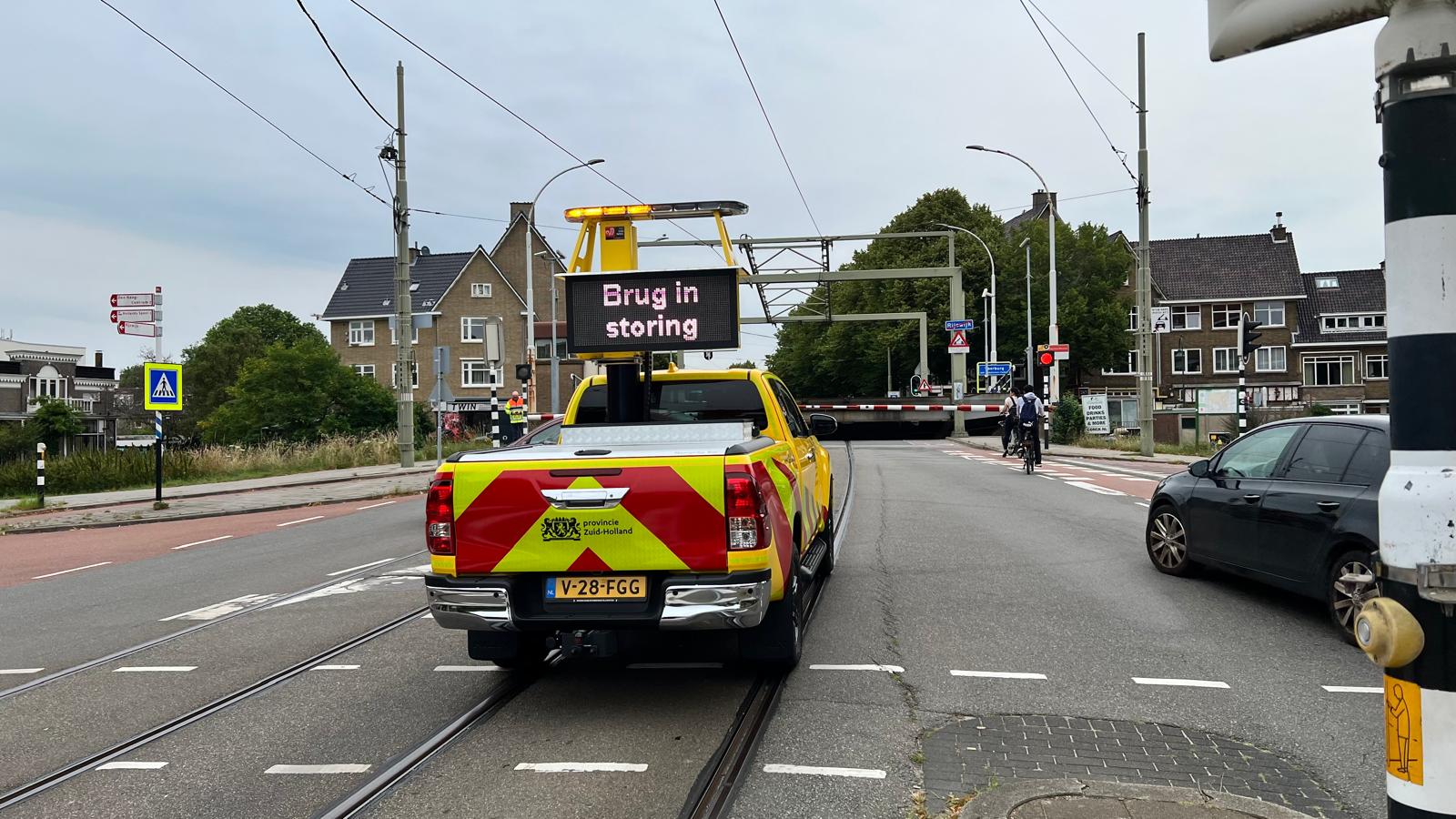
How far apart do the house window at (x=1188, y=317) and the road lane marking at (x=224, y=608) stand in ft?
210

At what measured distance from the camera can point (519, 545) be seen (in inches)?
193

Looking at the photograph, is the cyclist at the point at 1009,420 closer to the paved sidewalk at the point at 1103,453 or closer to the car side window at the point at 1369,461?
the paved sidewalk at the point at 1103,453

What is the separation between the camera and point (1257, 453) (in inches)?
302

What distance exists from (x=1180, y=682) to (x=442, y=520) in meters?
3.95

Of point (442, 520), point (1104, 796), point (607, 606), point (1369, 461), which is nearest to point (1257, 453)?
point (1369, 461)

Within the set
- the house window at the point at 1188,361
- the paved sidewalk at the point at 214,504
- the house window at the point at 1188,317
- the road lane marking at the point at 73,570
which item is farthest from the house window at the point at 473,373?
the road lane marking at the point at 73,570

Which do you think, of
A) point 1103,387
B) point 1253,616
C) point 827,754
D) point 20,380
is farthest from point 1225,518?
point 20,380

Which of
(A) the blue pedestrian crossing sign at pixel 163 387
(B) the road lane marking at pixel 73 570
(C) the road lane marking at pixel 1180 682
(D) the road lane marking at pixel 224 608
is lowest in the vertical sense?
(B) the road lane marking at pixel 73 570

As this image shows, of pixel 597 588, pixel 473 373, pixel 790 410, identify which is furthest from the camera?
pixel 473 373

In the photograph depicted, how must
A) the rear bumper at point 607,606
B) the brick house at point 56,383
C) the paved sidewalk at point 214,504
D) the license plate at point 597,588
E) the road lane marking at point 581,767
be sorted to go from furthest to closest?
the brick house at point 56,383, the paved sidewalk at point 214,504, the license plate at point 597,588, the rear bumper at point 607,606, the road lane marking at point 581,767

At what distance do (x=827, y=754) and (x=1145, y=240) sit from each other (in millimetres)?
23794

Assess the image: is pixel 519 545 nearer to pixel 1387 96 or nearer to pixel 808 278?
pixel 1387 96

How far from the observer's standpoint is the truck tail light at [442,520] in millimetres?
4977

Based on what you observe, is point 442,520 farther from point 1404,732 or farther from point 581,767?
point 1404,732
